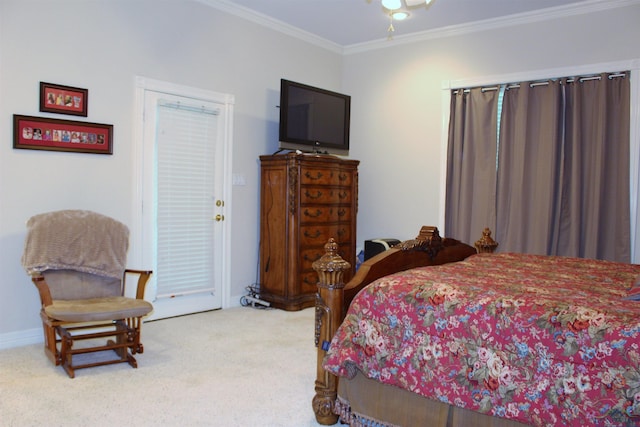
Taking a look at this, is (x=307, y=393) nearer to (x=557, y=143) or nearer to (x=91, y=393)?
(x=91, y=393)

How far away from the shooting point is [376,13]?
4.77 m

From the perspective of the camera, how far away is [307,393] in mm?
2771

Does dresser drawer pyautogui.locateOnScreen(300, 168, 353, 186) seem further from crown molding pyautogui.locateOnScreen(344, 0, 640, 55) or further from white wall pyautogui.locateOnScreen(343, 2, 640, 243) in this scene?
crown molding pyautogui.locateOnScreen(344, 0, 640, 55)

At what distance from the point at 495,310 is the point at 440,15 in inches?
148

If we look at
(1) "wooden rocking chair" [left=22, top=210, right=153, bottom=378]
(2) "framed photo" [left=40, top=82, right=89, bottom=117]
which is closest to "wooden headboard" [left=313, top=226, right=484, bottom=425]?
(1) "wooden rocking chair" [left=22, top=210, right=153, bottom=378]

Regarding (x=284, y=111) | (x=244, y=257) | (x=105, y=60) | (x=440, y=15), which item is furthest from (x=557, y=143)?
(x=105, y=60)

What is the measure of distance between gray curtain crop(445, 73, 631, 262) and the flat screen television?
1166 millimetres

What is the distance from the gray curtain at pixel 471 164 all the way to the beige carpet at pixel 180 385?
2115 millimetres

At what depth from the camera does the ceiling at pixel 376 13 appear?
14.6 feet

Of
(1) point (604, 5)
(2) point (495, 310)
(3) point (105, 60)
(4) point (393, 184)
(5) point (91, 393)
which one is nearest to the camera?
(2) point (495, 310)

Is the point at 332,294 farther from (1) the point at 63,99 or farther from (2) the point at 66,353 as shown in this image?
(1) the point at 63,99

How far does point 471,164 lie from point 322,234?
1.66m

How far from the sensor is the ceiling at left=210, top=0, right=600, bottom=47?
4453 mm

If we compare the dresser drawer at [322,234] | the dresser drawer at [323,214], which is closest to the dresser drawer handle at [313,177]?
the dresser drawer at [323,214]
